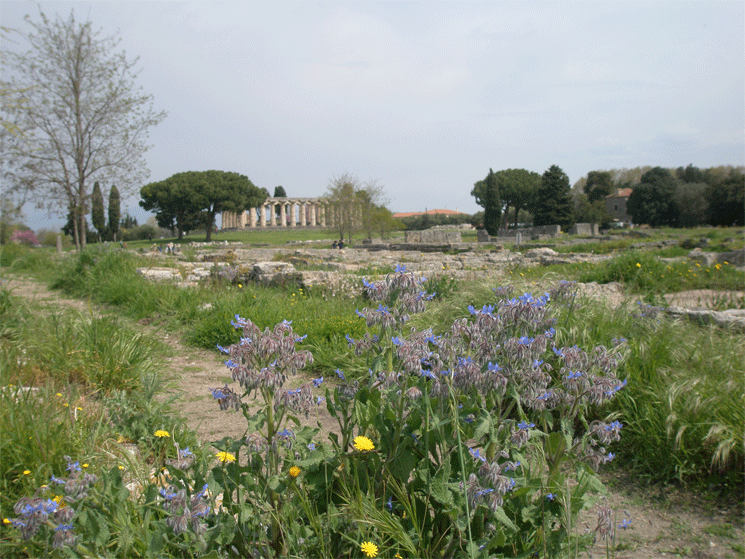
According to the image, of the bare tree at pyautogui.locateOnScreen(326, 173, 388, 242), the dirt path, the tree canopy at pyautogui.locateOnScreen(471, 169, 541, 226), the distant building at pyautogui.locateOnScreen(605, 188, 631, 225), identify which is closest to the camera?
the dirt path

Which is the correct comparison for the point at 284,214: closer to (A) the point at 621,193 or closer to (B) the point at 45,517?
(A) the point at 621,193

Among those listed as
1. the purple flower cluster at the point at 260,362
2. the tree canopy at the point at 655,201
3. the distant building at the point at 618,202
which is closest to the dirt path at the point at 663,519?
the purple flower cluster at the point at 260,362

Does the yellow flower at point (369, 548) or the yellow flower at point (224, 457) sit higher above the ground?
the yellow flower at point (224, 457)

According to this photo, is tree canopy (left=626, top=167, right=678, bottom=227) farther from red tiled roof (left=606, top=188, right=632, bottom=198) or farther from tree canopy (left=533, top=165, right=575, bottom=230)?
red tiled roof (left=606, top=188, right=632, bottom=198)

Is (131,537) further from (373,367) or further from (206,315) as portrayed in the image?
(206,315)

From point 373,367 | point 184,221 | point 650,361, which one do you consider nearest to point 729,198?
point 650,361

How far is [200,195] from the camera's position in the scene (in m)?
50.2

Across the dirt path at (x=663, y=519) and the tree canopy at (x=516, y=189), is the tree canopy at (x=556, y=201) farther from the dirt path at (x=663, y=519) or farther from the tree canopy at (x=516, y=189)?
the dirt path at (x=663, y=519)

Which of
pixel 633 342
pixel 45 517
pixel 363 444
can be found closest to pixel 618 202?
pixel 633 342

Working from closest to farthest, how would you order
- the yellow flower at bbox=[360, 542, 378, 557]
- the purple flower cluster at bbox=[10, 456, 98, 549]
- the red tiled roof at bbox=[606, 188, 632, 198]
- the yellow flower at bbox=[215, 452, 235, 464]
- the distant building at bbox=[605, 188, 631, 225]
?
the purple flower cluster at bbox=[10, 456, 98, 549]
the yellow flower at bbox=[360, 542, 378, 557]
the yellow flower at bbox=[215, 452, 235, 464]
the distant building at bbox=[605, 188, 631, 225]
the red tiled roof at bbox=[606, 188, 632, 198]

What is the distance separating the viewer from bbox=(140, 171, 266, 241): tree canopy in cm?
5056

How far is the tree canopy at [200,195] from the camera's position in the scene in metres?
50.6

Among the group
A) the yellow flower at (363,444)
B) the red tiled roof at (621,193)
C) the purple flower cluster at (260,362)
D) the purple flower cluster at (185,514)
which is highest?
the red tiled roof at (621,193)

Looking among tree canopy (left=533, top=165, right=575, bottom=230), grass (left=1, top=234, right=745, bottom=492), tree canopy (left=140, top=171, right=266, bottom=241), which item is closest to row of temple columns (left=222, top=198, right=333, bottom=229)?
tree canopy (left=140, top=171, right=266, bottom=241)
